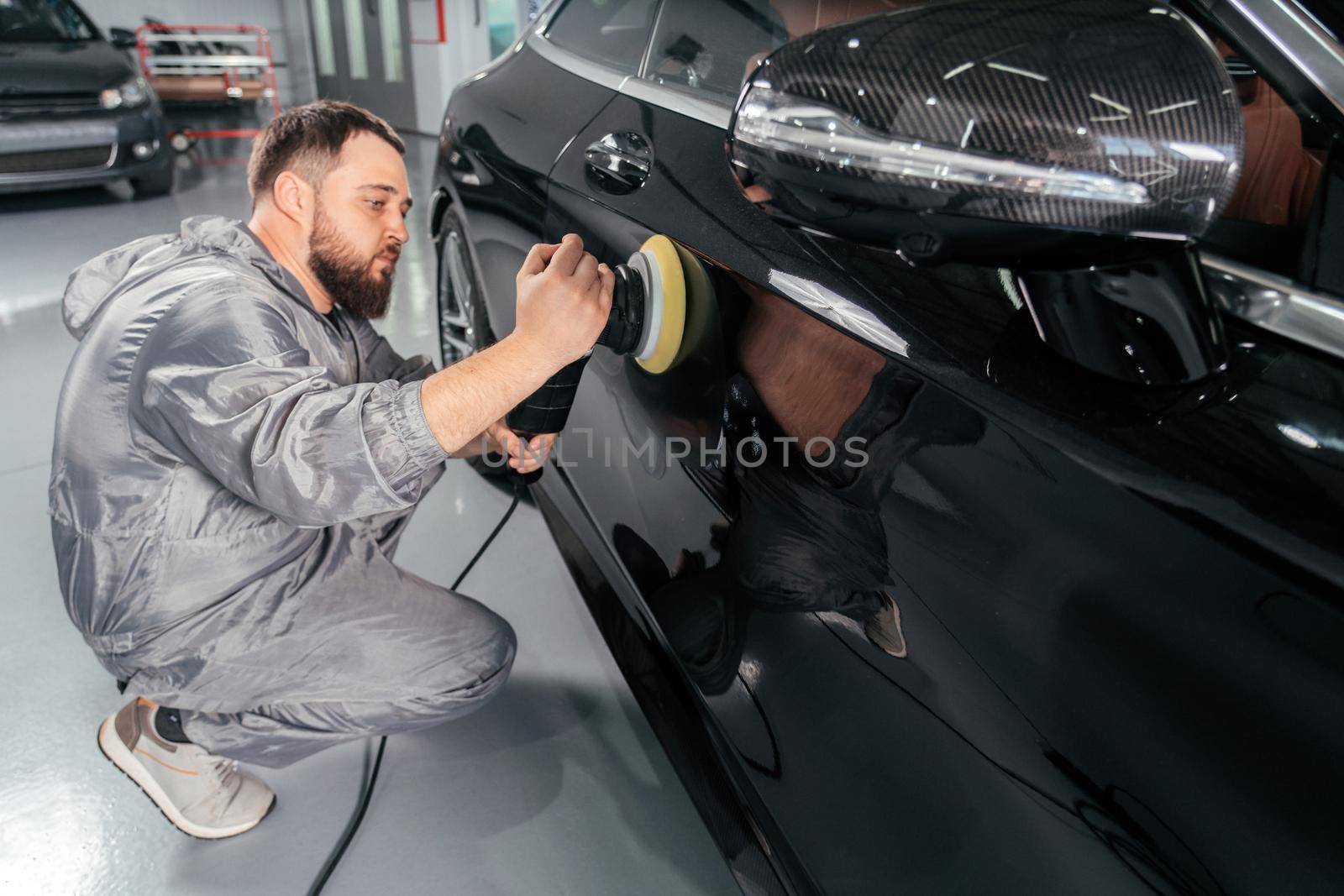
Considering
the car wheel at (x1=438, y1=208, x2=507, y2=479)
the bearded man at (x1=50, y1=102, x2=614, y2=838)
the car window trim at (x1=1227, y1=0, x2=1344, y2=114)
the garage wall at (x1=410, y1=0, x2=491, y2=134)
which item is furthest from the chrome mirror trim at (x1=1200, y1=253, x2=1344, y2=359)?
the garage wall at (x1=410, y1=0, x2=491, y2=134)

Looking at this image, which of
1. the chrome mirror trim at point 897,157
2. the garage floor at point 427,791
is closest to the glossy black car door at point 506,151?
the garage floor at point 427,791

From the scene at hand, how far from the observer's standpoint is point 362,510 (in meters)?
0.96

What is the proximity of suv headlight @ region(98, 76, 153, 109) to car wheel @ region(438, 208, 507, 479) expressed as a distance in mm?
3659

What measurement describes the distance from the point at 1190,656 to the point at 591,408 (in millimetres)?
866

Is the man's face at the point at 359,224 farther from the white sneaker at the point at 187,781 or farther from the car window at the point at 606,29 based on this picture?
the white sneaker at the point at 187,781

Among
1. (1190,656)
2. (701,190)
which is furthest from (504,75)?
(1190,656)

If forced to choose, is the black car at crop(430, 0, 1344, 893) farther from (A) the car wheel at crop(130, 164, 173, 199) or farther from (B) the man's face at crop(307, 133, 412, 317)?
(A) the car wheel at crop(130, 164, 173, 199)

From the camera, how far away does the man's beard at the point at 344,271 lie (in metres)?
1.29

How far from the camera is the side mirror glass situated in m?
0.48

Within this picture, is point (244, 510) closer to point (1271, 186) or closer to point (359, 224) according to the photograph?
point (359, 224)

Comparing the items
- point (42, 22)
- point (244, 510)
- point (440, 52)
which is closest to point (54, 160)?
point (42, 22)

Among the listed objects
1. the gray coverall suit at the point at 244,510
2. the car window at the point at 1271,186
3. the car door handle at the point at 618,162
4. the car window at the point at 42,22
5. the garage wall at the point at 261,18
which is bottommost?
the garage wall at the point at 261,18

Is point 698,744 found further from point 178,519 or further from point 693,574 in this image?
point 178,519

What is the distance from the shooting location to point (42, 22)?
4965 mm
